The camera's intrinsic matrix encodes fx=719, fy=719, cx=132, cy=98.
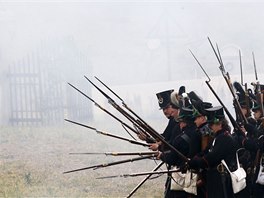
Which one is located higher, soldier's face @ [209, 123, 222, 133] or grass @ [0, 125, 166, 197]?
soldier's face @ [209, 123, 222, 133]

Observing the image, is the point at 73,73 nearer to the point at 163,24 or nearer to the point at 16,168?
the point at 163,24

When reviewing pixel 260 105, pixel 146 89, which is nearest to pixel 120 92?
pixel 146 89

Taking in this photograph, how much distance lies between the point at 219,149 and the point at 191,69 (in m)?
16.7

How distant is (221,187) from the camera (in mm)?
5293

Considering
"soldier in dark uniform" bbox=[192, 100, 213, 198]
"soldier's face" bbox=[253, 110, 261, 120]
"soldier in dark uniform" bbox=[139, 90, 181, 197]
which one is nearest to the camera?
"soldier in dark uniform" bbox=[192, 100, 213, 198]

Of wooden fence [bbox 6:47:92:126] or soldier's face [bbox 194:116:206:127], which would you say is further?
wooden fence [bbox 6:47:92:126]

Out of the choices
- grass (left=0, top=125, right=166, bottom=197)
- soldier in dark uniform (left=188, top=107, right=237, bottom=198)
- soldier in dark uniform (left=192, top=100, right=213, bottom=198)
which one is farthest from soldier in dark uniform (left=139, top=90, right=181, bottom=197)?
grass (left=0, top=125, right=166, bottom=197)

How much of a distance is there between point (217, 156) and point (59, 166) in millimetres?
4715

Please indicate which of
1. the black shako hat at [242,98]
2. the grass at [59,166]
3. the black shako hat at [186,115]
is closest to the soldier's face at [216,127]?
the black shako hat at [186,115]

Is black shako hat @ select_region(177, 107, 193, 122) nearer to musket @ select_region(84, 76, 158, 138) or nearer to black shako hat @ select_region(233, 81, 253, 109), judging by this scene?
musket @ select_region(84, 76, 158, 138)

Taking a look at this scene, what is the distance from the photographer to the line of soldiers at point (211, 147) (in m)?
5.17

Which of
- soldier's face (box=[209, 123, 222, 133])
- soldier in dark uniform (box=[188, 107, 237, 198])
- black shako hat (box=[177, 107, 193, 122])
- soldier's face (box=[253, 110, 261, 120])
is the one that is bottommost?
soldier in dark uniform (box=[188, 107, 237, 198])

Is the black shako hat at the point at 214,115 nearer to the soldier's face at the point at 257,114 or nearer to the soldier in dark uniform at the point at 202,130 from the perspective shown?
the soldier in dark uniform at the point at 202,130

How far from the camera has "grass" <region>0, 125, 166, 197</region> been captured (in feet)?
26.9
